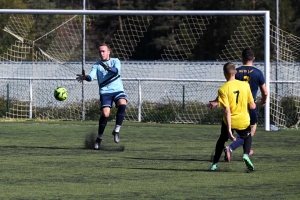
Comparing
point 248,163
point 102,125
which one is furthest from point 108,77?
point 248,163

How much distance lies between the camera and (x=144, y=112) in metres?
25.9

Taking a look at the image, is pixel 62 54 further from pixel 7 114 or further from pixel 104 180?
pixel 104 180

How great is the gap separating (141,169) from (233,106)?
61.7 inches

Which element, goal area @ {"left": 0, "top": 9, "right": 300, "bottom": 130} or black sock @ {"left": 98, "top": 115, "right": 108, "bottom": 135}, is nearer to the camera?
black sock @ {"left": 98, "top": 115, "right": 108, "bottom": 135}

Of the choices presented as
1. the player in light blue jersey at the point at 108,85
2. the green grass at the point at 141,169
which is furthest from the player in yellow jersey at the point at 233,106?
the player in light blue jersey at the point at 108,85

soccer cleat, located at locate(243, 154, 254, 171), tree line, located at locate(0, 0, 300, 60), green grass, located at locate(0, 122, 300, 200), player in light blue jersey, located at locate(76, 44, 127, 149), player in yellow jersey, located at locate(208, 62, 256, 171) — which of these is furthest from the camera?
tree line, located at locate(0, 0, 300, 60)

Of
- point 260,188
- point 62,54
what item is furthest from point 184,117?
point 260,188

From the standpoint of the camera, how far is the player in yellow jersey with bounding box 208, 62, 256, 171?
35.1 ft

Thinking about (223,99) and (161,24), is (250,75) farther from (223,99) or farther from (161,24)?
(161,24)

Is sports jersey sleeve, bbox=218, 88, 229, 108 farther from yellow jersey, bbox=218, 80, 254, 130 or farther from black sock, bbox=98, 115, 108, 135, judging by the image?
black sock, bbox=98, 115, 108, 135

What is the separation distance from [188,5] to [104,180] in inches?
1407

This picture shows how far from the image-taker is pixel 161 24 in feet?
127

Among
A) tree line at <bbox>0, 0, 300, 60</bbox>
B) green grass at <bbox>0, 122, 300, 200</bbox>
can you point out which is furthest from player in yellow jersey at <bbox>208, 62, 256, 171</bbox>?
tree line at <bbox>0, 0, 300, 60</bbox>

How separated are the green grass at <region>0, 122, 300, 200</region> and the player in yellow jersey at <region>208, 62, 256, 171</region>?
443 mm
